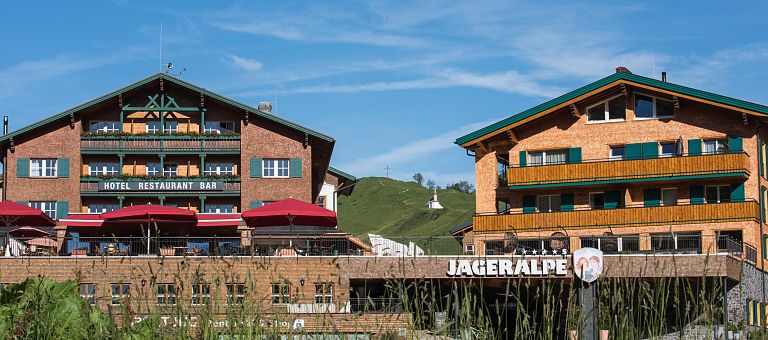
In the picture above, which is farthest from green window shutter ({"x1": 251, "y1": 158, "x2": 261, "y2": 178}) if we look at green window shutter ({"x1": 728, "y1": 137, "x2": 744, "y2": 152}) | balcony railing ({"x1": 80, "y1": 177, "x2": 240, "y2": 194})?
green window shutter ({"x1": 728, "y1": 137, "x2": 744, "y2": 152})

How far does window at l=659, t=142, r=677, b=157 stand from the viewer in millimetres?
47062

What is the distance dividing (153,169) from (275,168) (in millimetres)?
5331

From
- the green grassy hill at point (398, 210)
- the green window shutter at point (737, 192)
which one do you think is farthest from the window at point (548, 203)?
the green grassy hill at point (398, 210)

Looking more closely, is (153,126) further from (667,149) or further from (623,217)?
(667,149)

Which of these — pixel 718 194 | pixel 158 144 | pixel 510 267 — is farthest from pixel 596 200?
pixel 158 144

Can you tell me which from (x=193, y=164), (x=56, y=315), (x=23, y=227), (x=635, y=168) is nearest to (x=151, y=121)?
(x=193, y=164)

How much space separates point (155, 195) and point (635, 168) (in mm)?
19854

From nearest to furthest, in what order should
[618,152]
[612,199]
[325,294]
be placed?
[325,294]
[612,199]
[618,152]

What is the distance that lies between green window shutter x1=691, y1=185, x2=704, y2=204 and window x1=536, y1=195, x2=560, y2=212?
5551 mm

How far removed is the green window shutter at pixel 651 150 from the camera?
4691 cm

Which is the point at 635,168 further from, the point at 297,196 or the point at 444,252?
the point at 297,196

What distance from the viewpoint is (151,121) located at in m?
52.5

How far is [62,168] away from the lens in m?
50.5

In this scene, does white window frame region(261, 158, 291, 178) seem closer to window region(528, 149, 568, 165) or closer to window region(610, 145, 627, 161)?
window region(528, 149, 568, 165)
